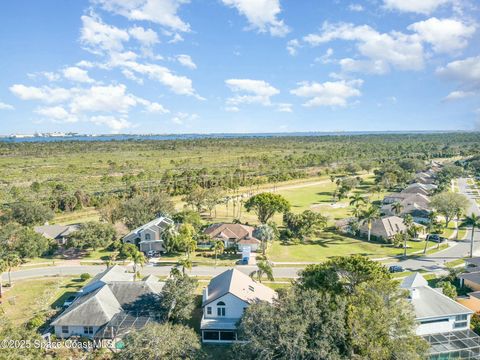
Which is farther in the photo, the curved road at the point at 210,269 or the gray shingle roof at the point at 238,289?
the curved road at the point at 210,269

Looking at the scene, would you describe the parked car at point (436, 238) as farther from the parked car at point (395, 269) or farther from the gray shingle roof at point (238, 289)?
the gray shingle roof at point (238, 289)

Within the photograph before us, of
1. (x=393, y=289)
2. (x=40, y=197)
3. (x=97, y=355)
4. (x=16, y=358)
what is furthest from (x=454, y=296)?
(x=40, y=197)

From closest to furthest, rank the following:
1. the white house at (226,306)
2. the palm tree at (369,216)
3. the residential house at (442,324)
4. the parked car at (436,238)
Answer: the residential house at (442,324) → the white house at (226,306) → the palm tree at (369,216) → the parked car at (436,238)

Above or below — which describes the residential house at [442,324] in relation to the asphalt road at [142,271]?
above


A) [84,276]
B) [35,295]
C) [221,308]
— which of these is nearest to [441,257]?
[221,308]

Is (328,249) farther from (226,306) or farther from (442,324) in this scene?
Result: (226,306)

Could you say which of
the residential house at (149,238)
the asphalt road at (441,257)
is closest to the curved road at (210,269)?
the asphalt road at (441,257)

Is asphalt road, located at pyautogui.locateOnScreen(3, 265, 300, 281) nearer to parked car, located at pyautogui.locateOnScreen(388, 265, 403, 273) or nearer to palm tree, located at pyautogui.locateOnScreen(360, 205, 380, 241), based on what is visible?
parked car, located at pyautogui.locateOnScreen(388, 265, 403, 273)

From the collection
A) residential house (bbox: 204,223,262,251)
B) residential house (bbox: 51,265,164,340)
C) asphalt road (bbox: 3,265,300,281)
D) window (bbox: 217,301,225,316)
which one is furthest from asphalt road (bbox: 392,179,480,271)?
residential house (bbox: 51,265,164,340)
